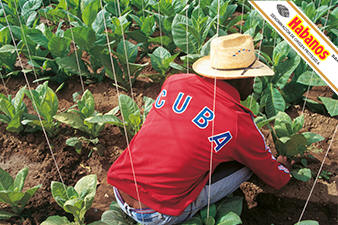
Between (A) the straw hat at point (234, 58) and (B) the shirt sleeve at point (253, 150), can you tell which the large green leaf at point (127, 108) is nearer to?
(A) the straw hat at point (234, 58)

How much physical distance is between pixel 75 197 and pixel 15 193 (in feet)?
1.31

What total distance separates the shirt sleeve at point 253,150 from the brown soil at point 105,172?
1.26 ft

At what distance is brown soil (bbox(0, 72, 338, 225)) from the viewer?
2021 millimetres

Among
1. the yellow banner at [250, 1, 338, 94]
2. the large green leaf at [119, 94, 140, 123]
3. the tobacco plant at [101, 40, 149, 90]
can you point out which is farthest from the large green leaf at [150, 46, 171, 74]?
the yellow banner at [250, 1, 338, 94]

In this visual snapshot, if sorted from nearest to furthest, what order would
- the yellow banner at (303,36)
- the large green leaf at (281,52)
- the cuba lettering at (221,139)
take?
the yellow banner at (303,36) → the cuba lettering at (221,139) → the large green leaf at (281,52)

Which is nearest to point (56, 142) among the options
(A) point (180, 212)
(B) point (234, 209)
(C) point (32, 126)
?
(C) point (32, 126)

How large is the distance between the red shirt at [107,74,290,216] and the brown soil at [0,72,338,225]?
55cm

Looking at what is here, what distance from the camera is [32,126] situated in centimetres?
269

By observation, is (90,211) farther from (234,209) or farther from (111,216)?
(234,209)

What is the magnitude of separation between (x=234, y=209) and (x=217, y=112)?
0.71m

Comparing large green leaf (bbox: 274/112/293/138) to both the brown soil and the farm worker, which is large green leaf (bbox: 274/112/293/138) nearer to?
the brown soil

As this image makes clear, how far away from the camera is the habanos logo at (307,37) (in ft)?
3.46

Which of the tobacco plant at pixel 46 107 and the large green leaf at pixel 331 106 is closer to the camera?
the tobacco plant at pixel 46 107

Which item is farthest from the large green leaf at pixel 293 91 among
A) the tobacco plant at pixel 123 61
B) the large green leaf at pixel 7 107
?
the large green leaf at pixel 7 107
